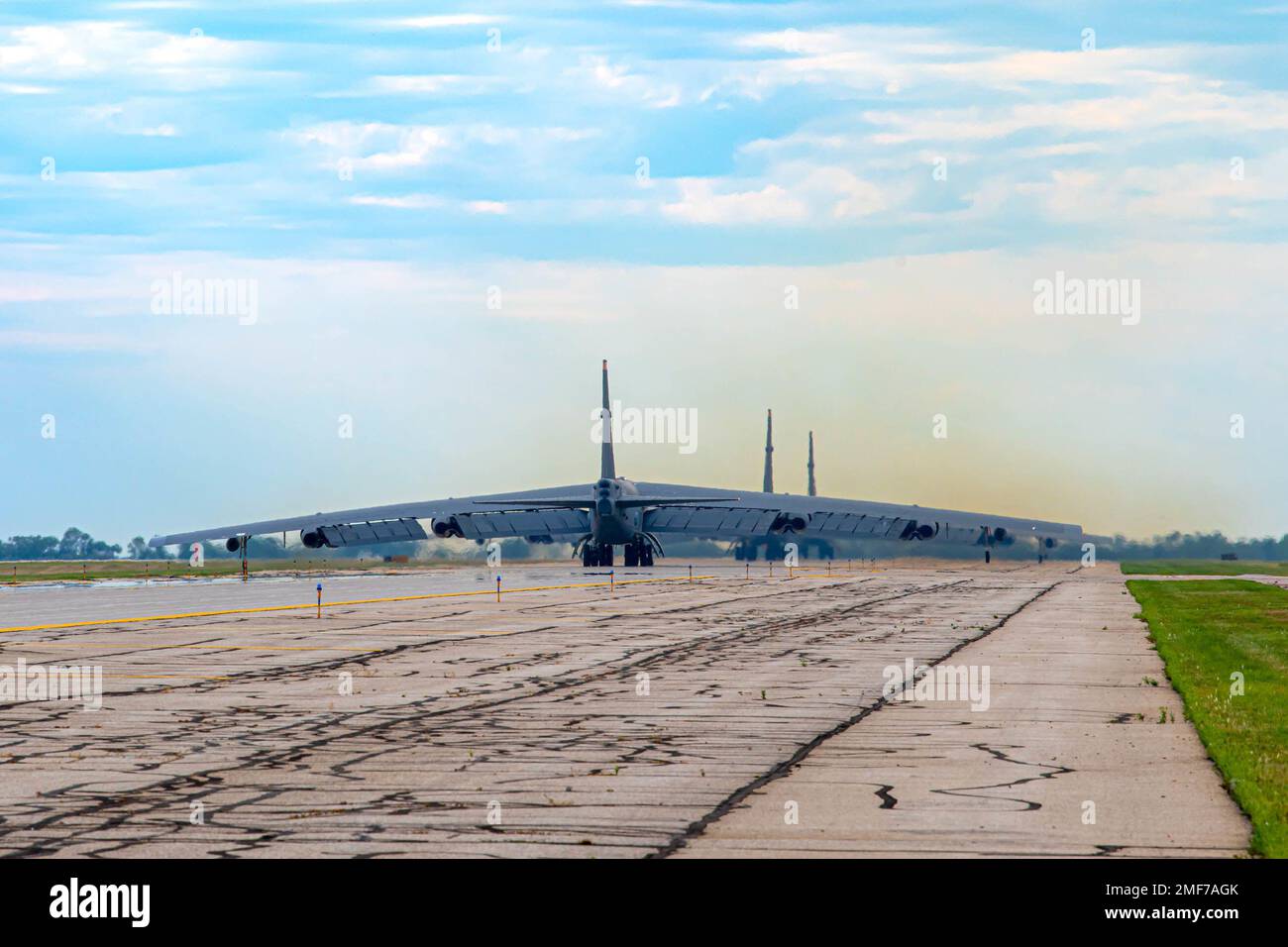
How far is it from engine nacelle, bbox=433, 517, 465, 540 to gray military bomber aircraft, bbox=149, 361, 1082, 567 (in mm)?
59

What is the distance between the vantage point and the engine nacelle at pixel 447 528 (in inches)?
3548

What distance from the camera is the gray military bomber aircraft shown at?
90250 mm

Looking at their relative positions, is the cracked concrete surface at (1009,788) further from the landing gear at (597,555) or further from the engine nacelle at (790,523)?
the landing gear at (597,555)

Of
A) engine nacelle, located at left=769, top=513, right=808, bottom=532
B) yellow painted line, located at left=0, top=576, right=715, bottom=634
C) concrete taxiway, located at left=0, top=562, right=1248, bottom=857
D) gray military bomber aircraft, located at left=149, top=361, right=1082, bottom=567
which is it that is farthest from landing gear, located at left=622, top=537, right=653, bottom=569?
concrete taxiway, located at left=0, top=562, right=1248, bottom=857

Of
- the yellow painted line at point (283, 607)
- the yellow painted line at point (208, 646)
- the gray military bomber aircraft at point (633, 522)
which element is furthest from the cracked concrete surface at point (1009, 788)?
the gray military bomber aircraft at point (633, 522)

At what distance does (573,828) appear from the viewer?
1068 cm

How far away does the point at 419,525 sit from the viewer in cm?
9325

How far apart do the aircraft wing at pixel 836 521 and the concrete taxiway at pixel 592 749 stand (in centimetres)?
5974

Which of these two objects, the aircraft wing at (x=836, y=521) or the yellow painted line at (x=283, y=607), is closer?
the yellow painted line at (x=283, y=607)

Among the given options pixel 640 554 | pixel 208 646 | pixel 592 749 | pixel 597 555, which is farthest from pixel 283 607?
pixel 640 554

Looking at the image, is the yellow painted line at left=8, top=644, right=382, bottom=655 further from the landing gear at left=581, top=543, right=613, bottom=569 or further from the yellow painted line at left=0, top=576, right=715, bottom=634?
the landing gear at left=581, top=543, right=613, bottom=569

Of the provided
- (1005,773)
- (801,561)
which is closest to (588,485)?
(801,561)
